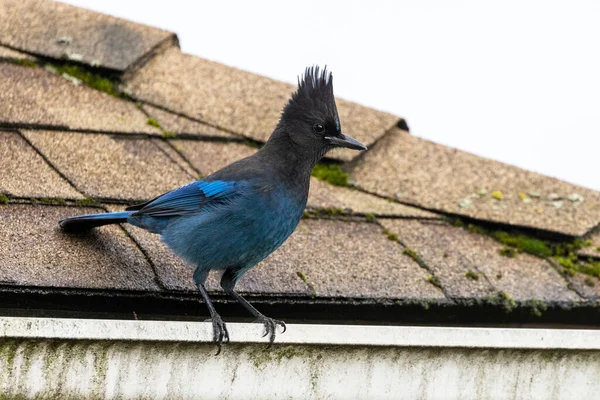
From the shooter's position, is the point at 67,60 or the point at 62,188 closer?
the point at 62,188

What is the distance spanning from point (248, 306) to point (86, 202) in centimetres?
80

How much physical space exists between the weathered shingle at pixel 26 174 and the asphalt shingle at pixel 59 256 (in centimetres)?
10

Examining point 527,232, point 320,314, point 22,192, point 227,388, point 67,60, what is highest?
point 67,60

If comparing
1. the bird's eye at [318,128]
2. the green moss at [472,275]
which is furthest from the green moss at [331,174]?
the green moss at [472,275]

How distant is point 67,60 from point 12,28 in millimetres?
400

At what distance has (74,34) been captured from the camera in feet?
18.7

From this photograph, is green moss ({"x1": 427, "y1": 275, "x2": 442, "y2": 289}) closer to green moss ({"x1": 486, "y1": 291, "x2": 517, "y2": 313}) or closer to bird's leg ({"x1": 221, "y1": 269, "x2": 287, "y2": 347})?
green moss ({"x1": 486, "y1": 291, "x2": 517, "y2": 313})

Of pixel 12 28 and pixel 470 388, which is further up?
pixel 12 28

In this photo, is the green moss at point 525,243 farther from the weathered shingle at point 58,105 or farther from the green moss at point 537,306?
the weathered shingle at point 58,105

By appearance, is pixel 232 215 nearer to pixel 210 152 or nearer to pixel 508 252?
pixel 210 152

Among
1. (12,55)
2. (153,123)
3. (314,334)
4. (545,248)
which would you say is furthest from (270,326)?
(12,55)

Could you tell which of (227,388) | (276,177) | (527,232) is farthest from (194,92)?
(227,388)

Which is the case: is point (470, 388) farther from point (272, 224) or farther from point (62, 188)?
point (62, 188)

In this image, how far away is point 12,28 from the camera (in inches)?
221
